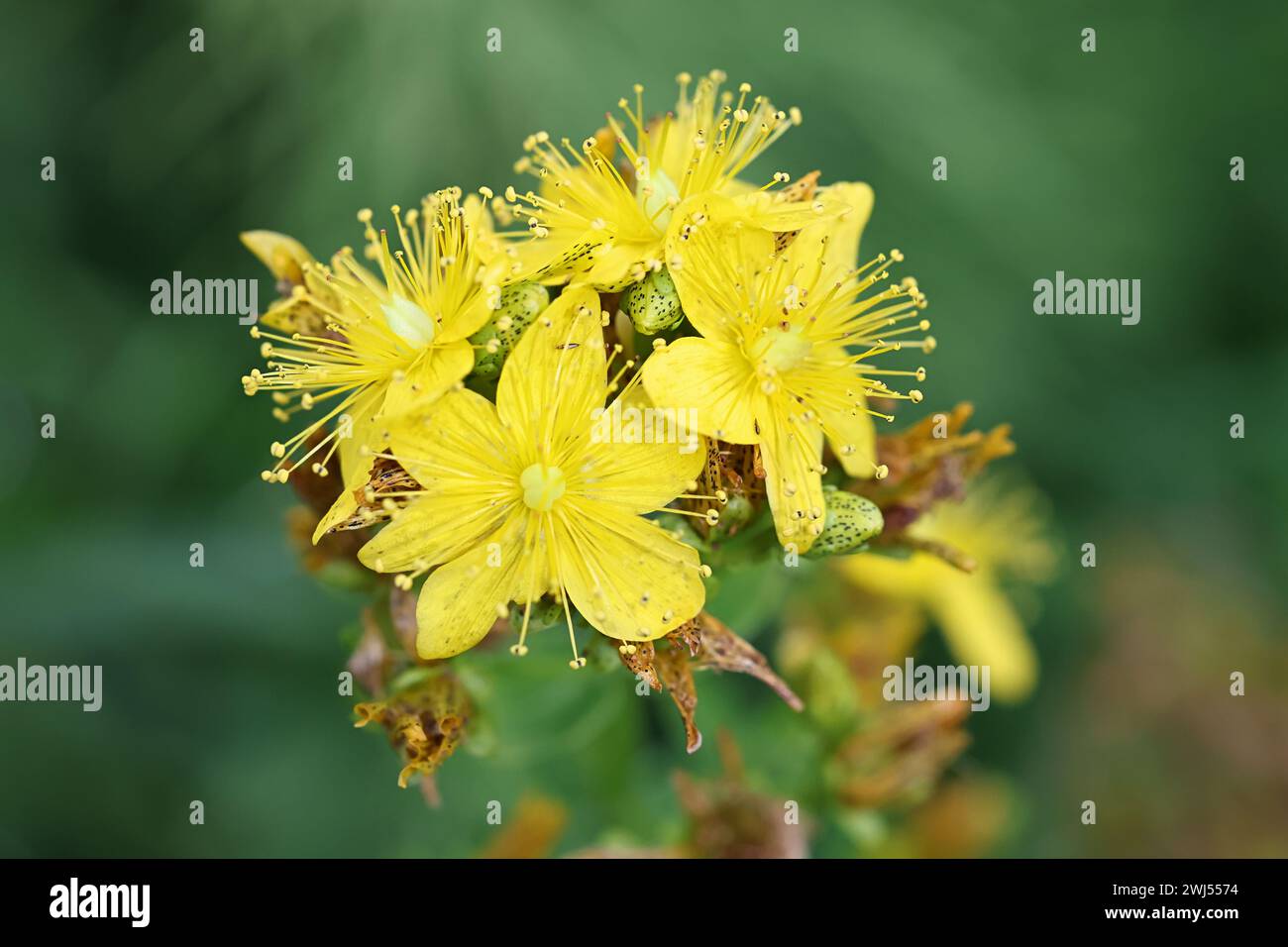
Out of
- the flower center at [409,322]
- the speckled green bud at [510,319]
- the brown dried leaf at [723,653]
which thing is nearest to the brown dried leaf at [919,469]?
the brown dried leaf at [723,653]

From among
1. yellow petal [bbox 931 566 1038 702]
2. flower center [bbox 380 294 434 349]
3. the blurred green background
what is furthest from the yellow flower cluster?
A: yellow petal [bbox 931 566 1038 702]

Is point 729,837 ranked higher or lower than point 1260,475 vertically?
lower

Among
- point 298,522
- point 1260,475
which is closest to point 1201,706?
point 1260,475

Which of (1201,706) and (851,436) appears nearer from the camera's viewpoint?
(851,436)

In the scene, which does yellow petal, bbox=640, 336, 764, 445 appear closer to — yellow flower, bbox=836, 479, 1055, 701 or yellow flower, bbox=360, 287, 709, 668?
yellow flower, bbox=360, 287, 709, 668
